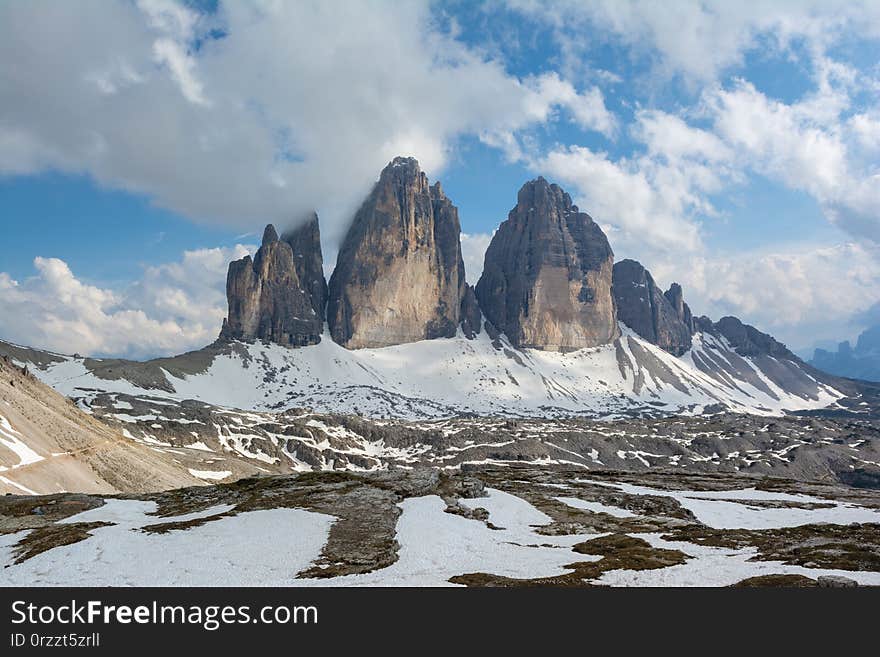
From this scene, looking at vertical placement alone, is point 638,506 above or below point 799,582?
below

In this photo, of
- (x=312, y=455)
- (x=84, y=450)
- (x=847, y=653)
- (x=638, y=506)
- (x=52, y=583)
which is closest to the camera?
(x=847, y=653)

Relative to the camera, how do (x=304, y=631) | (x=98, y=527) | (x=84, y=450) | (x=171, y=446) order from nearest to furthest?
(x=304, y=631)
(x=98, y=527)
(x=84, y=450)
(x=171, y=446)

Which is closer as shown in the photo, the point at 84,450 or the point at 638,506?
the point at 638,506

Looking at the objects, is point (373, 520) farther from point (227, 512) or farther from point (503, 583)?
point (503, 583)

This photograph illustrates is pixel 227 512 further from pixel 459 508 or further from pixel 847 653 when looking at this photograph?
pixel 847 653

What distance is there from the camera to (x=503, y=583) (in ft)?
94.6

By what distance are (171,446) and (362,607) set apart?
15933cm

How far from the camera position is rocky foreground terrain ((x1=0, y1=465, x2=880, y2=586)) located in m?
32.0

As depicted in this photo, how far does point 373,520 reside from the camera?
5191cm

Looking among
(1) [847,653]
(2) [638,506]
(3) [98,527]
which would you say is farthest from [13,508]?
(1) [847,653]

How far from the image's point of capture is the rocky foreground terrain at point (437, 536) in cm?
3195

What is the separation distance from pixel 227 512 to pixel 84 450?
52046 millimetres

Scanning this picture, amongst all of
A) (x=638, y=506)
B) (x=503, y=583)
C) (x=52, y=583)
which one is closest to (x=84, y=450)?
(x=52, y=583)

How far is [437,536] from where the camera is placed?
44594 millimetres
